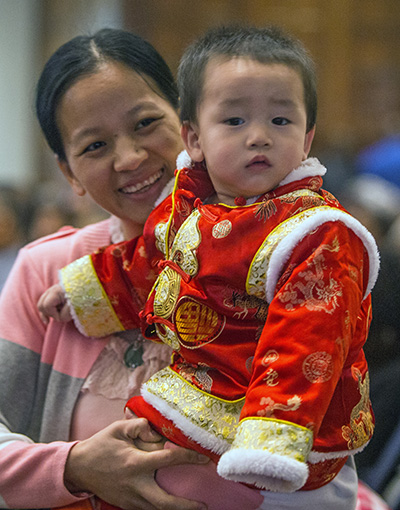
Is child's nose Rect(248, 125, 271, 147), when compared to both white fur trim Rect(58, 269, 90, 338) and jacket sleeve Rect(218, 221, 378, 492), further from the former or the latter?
white fur trim Rect(58, 269, 90, 338)

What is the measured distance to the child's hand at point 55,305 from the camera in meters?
1.33

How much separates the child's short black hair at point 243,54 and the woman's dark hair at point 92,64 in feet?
0.69

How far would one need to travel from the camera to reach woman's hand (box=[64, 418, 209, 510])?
1.09 m

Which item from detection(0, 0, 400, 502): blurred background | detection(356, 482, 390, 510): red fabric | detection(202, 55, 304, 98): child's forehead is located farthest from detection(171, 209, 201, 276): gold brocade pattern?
detection(0, 0, 400, 502): blurred background

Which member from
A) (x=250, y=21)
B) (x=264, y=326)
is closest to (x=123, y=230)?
(x=264, y=326)

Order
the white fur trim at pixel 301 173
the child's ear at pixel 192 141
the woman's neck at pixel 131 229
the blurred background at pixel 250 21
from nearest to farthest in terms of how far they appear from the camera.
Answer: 1. the white fur trim at pixel 301 173
2. the child's ear at pixel 192 141
3. the woman's neck at pixel 131 229
4. the blurred background at pixel 250 21

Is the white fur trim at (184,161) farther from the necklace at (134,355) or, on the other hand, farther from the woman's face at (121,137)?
the necklace at (134,355)

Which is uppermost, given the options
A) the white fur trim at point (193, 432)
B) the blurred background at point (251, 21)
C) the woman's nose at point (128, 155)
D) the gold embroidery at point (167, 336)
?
the blurred background at point (251, 21)

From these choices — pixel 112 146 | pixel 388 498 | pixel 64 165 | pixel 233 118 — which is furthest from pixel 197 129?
pixel 388 498

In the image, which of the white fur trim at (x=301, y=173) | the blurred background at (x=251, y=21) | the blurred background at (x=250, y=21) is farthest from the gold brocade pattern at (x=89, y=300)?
the blurred background at (x=251, y=21)

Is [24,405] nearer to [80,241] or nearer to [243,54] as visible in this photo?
[80,241]

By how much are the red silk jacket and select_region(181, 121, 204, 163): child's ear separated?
0.14 feet

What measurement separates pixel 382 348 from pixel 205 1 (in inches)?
181

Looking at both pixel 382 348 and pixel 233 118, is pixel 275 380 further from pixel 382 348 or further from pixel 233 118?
pixel 382 348
